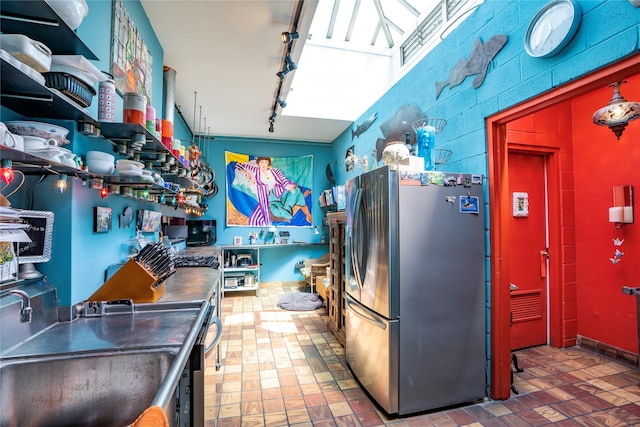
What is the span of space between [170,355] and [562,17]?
8.61 feet

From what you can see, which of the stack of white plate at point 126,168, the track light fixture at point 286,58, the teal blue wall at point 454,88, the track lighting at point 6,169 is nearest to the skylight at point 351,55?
the track light fixture at point 286,58

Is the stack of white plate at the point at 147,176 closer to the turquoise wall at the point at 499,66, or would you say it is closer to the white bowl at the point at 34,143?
the white bowl at the point at 34,143

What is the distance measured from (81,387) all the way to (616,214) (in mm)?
4018

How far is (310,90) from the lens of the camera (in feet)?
15.1

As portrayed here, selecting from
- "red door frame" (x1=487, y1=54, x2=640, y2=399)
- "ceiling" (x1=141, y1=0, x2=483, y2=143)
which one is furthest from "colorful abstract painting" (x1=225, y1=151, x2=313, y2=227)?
"red door frame" (x1=487, y1=54, x2=640, y2=399)

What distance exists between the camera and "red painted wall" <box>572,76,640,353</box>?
2.67 metres

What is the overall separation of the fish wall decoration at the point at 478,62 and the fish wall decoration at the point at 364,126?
162cm

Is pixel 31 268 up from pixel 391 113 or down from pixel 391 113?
down

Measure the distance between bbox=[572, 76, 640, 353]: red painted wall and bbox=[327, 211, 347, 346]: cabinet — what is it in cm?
247

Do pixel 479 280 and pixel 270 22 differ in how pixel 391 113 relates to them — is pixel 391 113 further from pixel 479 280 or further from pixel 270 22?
pixel 479 280

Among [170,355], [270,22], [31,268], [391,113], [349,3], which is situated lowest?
[170,355]

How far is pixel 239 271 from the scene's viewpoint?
548cm

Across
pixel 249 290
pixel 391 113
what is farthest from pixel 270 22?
pixel 249 290

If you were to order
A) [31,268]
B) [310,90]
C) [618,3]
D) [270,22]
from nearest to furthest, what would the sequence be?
1. [31,268]
2. [618,3]
3. [270,22]
4. [310,90]
